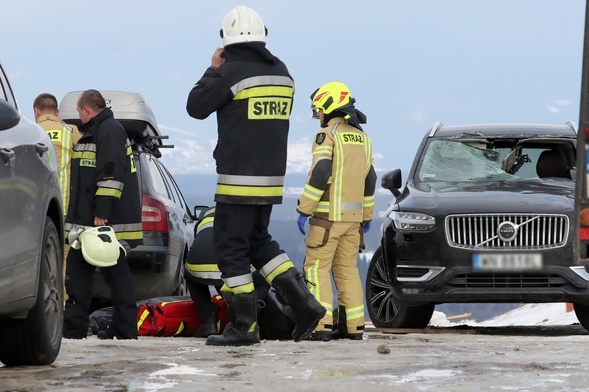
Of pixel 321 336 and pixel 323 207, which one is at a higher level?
pixel 323 207

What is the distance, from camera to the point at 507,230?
1195 cm

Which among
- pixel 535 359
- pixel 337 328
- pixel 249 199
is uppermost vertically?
pixel 249 199

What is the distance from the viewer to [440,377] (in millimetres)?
6891

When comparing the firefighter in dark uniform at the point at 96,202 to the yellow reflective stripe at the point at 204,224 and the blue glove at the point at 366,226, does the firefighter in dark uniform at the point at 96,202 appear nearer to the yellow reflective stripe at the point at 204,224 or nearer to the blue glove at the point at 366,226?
the yellow reflective stripe at the point at 204,224

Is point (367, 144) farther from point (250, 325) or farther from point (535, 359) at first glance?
point (535, 359)

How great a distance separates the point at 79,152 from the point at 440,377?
15.5 feet

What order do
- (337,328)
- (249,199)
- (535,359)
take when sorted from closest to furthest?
1. (535,359)
2. (249,199)
3. (337,328)

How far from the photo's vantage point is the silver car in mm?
6582

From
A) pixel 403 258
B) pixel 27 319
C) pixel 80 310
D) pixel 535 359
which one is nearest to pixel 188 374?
pixel 27 319

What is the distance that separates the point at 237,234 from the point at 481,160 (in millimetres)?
4663

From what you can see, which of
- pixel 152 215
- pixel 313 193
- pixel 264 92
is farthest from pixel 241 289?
pixel 152 215

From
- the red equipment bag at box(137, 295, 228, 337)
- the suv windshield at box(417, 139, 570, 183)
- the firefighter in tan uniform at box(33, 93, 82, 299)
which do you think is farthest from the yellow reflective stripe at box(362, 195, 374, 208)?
the firefighter in tan uniform at box(33, 93, 82, 299)

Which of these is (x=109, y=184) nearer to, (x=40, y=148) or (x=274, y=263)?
(x=274, y=263)

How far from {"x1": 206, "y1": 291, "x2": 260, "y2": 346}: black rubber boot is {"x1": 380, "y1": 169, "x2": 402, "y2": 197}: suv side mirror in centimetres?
359
